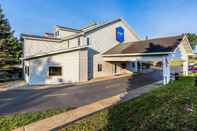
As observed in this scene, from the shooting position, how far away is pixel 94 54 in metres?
25.0

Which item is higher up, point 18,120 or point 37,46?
point 37,46

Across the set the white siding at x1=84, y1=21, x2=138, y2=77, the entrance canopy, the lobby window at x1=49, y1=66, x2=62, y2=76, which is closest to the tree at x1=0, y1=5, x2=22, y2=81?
the lobby window at x1=49, y1=66, x2=62, y2=76

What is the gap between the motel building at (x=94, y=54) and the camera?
19812mm

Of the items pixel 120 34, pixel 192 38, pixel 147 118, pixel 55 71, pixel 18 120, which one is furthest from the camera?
pixel 192 38

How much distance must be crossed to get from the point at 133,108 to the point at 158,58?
454 inches

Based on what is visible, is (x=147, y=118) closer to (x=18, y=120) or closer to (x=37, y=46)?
(x=18, y=120)

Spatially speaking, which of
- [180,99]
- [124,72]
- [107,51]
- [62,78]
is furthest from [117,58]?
[180,99]

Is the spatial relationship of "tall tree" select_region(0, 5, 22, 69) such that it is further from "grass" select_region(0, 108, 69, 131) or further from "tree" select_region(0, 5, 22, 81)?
"grass" select_region(0, 108, 69, 131)

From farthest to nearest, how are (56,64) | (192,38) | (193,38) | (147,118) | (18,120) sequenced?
(192,38)
(193,38)
(56,64)
(18,120)
(147,118)

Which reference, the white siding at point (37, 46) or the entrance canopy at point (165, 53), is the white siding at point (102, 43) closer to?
the entrance canopy at point (165, 53)

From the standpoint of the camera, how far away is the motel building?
1981 cm

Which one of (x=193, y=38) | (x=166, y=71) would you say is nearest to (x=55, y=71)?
(x=166, y=71)

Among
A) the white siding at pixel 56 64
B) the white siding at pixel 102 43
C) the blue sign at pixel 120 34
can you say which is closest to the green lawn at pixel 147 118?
the white siding at pixel 56 64

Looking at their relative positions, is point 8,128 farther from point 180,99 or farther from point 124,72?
point 124,72
